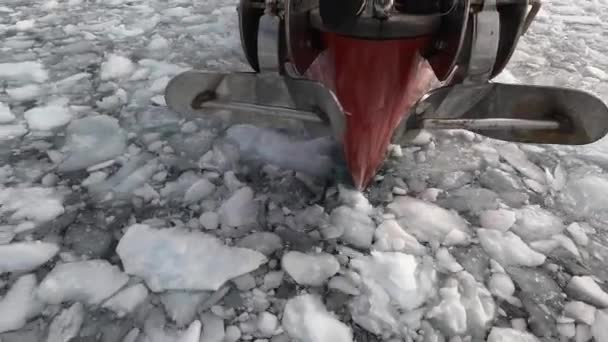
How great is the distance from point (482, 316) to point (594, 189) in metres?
0.49

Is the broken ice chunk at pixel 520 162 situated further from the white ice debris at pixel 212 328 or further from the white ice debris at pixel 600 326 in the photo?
the white ice debris at pixel 212 328

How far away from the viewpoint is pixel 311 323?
76 cm

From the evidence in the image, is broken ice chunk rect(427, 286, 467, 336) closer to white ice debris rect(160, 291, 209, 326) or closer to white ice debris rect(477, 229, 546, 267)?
white ice debris rect(477, 229, 546, 267)

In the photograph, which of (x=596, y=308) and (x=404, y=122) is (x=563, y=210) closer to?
(x=596, y=308)

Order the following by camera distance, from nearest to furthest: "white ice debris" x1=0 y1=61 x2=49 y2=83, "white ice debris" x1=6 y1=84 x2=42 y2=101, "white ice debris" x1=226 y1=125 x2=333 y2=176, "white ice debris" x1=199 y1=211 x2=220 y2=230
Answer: "white ice debris" x1=199 y1=211 x2=220 y2=230
"white ice debris" x1=226 y1=125 x2=333 y2=176
"white ice debris" x1=6 y1=84 x2=42 y2=101
"white ice debris" x1=0 y1=61 x2=49 y2=83

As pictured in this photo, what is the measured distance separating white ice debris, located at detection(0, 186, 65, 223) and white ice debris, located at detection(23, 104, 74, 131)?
285 mm

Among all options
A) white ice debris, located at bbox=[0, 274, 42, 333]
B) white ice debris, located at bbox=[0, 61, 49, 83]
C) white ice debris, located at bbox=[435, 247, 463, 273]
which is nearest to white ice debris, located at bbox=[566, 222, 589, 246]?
white ice debris, located at bbox=[435, 247, 463, 273]

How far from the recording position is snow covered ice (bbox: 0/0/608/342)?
763 millimetres

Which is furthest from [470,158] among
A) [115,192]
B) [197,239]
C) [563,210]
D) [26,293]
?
[26,293]

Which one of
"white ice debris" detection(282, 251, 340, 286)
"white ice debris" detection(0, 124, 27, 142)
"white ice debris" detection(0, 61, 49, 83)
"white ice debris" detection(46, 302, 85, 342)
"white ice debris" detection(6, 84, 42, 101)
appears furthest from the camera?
"white ice debris" detection(0, 61, 49, 83)

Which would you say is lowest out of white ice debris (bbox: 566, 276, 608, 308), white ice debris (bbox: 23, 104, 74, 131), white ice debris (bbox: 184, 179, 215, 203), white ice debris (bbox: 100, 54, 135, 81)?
white ice debris (bbox: 23, 104, 74, 131)

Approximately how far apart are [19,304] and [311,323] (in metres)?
0.47

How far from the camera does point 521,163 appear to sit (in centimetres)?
114

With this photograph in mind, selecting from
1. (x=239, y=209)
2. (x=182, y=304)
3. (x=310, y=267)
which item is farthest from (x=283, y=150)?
(x=182, y=304)
